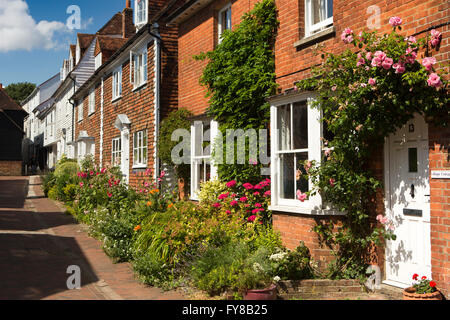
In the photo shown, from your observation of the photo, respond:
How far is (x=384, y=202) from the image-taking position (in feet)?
21.8

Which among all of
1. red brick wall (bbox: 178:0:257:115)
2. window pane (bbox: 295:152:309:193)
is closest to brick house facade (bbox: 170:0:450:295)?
window pane (bbox: 295:152:309:193)

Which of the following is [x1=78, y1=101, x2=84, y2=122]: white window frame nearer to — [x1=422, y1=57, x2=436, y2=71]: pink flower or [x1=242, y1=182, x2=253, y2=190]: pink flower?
[x1=242, y1=182, x2=253, y2=190]: pink flower

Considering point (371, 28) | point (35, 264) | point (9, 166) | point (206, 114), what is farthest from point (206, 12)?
point (9, 166)

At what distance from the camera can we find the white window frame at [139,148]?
15.4m

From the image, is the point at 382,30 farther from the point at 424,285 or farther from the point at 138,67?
the point at 138,67

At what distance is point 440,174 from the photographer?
18.7 feet

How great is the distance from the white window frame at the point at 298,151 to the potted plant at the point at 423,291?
5.44ft

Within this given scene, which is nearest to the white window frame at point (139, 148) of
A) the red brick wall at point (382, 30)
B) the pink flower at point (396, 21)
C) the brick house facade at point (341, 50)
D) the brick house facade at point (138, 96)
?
the brick house facade at point (138, 96)

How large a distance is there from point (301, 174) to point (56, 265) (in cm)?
493

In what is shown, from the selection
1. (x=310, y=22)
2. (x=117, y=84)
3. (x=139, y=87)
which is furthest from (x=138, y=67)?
(x=310, y=22)

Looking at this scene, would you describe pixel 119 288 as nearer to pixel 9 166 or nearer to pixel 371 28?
pixel 371 28

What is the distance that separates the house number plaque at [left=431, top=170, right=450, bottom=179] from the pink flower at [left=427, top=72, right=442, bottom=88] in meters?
1.11

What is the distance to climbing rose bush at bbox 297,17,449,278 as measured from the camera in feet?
18.7

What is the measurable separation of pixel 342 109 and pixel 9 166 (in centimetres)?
4101
